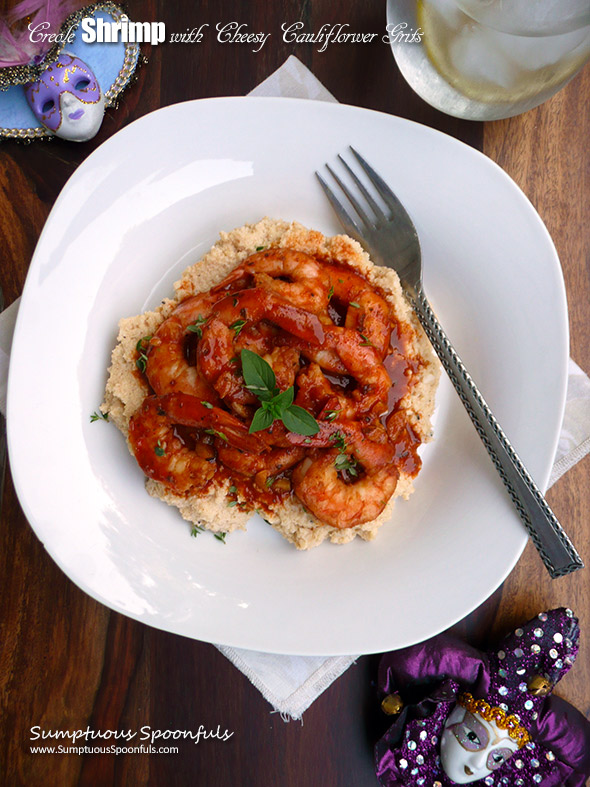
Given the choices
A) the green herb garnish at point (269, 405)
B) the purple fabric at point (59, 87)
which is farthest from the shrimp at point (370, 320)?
the purple fabric at point (59, 87)

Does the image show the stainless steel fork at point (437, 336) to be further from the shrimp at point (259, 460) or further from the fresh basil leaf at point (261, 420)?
the fresh basil leaf at point (261, 420)

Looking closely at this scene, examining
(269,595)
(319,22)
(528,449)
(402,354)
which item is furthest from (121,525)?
(319,22)

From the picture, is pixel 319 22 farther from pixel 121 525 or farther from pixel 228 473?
pixel 121 525

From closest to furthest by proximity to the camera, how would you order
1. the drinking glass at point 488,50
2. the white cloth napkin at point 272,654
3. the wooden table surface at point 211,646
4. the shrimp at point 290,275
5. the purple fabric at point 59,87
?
the drinking glass at point 488,50
the shrimp at point 290,275
the purple fabric at point 59,87
the white cloth napkin at point 272,654
the wooden table surface at point 211,646

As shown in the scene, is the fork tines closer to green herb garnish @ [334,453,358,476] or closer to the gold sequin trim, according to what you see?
green herb garnish @ [334,453,358,476]

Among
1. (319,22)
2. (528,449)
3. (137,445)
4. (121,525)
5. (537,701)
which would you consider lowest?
(537,701)

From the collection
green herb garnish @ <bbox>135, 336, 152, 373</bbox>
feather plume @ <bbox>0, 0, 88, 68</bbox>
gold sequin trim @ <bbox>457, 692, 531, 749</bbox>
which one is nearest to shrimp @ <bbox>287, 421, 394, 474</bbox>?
green herb garnish @ <bbox>135, 336, 152, 373</bbox>
